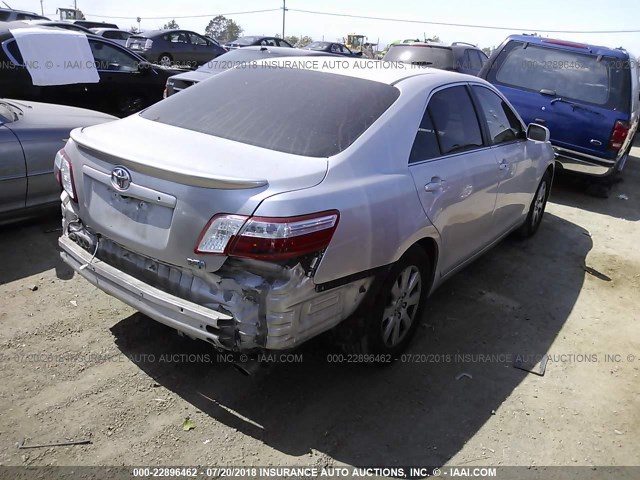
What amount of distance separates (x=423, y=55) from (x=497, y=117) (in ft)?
24.7

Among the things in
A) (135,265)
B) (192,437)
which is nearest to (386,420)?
(192,437)

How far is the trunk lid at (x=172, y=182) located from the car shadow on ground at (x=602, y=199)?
20.1 ft

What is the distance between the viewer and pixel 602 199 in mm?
8039

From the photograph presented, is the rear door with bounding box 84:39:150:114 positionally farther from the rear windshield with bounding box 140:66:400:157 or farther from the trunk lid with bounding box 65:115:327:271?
the trunk lid with bounding box 65:115:327:271

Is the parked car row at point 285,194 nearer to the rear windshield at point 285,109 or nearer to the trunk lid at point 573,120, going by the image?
the rear windshield at point 285,109

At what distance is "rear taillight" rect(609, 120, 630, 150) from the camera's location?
7.05 m

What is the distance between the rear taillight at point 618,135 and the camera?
278 inches

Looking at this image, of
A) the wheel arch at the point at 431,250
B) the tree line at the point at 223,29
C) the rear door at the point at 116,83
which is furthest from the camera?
the tree line at the point at 223,29

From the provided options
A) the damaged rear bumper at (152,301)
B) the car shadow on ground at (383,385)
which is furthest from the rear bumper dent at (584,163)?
the damaged rear bumper at (152,301)

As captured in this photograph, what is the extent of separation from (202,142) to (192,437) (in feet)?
4.84

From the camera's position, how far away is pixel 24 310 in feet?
11.8

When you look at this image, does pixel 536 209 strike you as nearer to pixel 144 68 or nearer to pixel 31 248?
pixel 31 248

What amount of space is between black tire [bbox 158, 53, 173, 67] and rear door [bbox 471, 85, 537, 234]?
16.1m

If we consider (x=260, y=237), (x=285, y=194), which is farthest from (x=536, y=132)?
(x=260, y=237)
